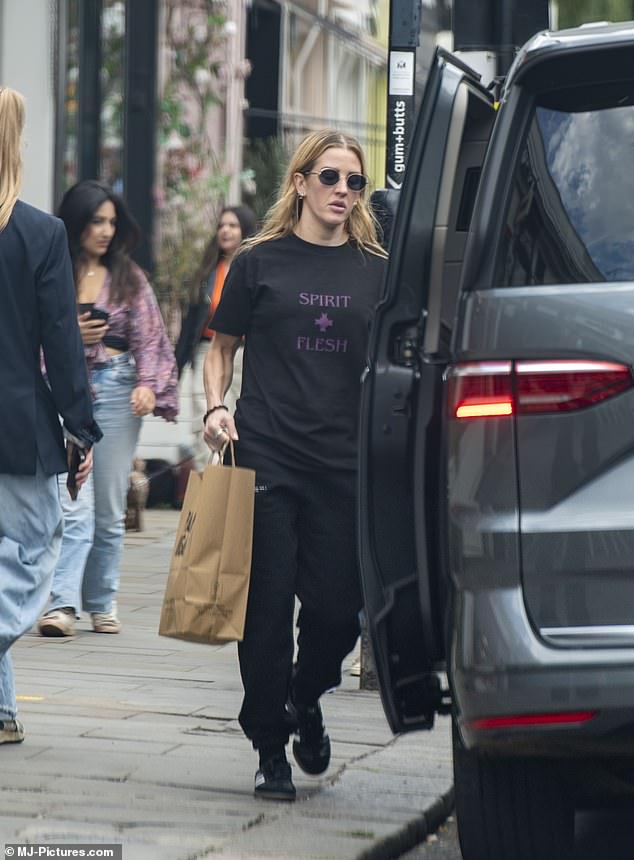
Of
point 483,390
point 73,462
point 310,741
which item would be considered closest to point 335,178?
point 73,462

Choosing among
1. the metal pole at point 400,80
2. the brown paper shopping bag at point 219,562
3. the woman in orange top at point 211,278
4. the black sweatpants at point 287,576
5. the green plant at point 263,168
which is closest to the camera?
the brown paper shopping bag at point 219,562

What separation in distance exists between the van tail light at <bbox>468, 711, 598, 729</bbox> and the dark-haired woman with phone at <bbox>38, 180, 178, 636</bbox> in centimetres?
413

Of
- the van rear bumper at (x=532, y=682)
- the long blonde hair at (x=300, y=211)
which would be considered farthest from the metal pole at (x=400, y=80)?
the van rear bumper at (x=532, y=682)

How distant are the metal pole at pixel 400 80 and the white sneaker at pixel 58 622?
84.9 inches

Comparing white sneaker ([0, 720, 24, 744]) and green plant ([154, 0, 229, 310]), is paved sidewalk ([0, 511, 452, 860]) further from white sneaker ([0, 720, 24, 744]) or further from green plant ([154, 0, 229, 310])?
green plant ([154, 0, 229, 310])

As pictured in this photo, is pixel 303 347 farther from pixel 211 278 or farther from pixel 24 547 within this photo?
pixel 211 278

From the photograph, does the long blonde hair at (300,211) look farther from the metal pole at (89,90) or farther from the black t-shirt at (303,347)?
the metal pole at (89,90)

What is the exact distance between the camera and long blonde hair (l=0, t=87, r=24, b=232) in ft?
17.1

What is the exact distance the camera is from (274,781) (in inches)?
197

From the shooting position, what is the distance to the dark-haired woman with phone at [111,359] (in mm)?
7676

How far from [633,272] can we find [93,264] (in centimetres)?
446

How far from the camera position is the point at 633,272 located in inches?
143

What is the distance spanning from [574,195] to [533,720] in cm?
102

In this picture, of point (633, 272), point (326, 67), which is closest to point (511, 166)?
point (633, 272)
